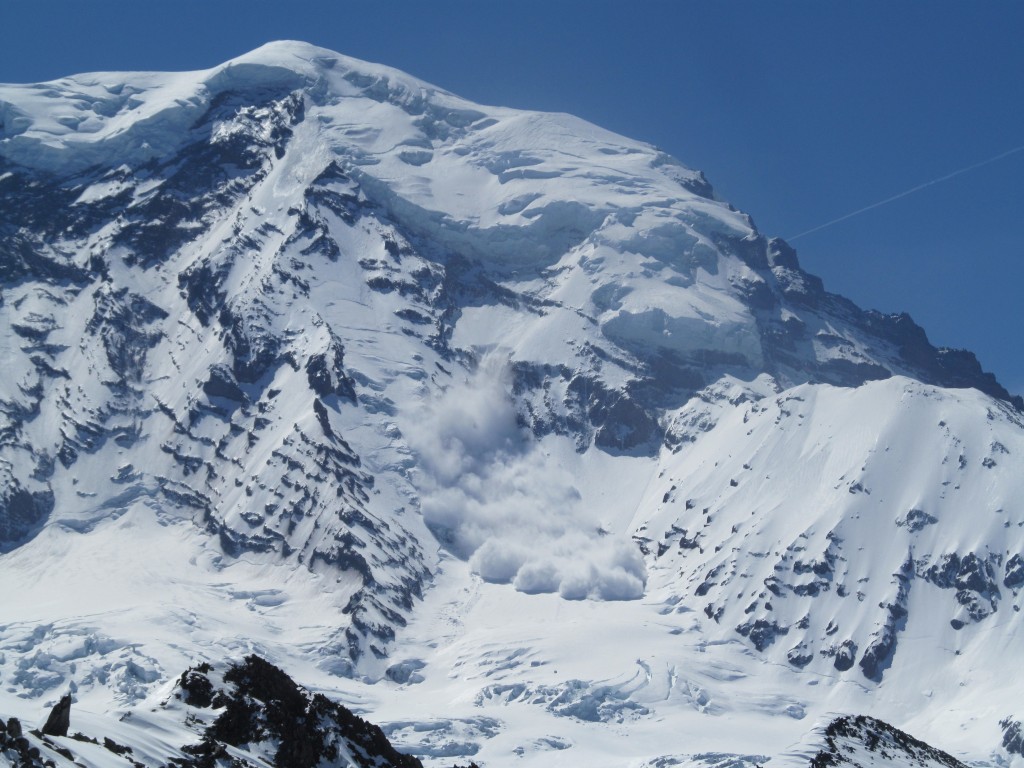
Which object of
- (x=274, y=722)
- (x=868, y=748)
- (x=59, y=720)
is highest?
(x=868, y=748)

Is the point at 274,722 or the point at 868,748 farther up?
the point at 868,748

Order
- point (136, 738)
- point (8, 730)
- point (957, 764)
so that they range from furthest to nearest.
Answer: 1. point (957, 764)
2. point (136, 738)
3. point (8, 730)

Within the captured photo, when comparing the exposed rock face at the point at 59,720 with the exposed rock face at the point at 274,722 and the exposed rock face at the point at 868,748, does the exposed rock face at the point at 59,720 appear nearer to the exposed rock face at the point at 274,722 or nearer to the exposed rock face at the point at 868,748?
the exposed rock face at the point at 274,722

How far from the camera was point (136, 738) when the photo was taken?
62.2 metres

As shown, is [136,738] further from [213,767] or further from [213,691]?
[213,691]

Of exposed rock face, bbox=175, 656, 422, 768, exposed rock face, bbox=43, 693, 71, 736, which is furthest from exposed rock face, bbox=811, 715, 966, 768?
exposed rock face, bbox=43, 693, 71, 736

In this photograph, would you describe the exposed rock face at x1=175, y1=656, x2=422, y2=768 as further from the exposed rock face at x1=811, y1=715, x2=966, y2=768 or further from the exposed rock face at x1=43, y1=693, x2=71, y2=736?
the exposed rock face at x1=811, y1=715, x2=966, y2=768

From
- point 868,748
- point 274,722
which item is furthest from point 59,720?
point 868,748

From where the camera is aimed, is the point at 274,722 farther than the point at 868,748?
No

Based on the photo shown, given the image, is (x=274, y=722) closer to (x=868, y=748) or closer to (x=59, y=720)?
(x=59, y=720)

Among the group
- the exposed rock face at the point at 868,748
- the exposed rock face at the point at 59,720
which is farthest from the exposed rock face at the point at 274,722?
the exposed rock face at the point at 868,748

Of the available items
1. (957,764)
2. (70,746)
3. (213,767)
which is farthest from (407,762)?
(957,764)

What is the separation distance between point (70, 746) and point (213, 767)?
354 inches

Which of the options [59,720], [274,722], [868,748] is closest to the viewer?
[59,720]
